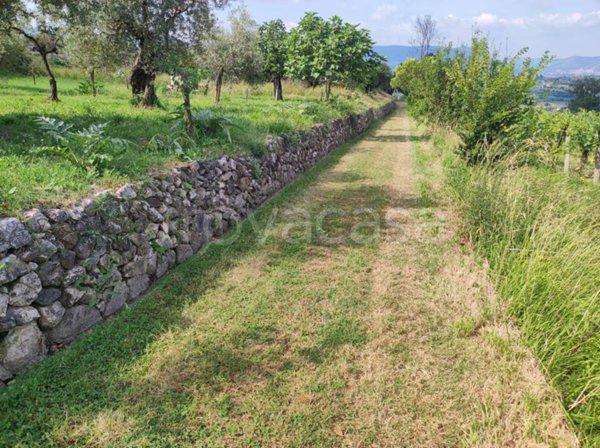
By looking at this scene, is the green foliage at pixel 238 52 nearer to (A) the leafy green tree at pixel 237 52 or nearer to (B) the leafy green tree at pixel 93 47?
(A) the leafy green tree at pixel 237 52

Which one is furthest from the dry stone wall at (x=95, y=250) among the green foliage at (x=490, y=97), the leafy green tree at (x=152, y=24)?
the leafy green tree at (x=152, y=24)

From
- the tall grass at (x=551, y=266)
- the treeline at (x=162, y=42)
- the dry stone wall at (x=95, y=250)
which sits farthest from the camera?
the treeline at (x=162, y=42)

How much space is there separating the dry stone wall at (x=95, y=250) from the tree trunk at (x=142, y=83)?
8.63m

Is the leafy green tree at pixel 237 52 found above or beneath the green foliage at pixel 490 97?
above

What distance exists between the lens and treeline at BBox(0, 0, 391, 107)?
31.2 ft

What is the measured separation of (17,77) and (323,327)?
29.5m

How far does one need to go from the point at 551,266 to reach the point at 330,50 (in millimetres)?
16194

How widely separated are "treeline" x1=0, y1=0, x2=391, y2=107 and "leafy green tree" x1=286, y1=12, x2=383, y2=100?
1.6 inches

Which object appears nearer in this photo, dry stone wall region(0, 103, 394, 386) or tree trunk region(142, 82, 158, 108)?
dry stone wall region(0, 103, 394, 386)

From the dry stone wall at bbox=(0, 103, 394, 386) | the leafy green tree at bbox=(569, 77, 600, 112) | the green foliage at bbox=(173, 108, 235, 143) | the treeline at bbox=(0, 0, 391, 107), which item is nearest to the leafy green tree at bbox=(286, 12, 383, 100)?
the treeline at bbox=(0, 0, 391, 107)

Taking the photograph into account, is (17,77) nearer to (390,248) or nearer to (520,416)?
(390,248)

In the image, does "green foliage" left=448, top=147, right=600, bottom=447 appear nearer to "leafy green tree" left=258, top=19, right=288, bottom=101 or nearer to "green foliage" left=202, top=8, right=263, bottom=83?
"green foliage" left=202, top=8, right=263, bottom=83

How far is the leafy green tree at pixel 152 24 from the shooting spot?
480 inches

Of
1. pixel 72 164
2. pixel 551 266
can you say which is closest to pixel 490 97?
pixel 551 266
